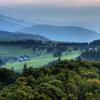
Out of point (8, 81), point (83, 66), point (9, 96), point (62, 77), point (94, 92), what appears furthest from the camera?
point (8, 81)

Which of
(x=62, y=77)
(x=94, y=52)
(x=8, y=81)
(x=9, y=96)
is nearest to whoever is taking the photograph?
(x=9, y=96)

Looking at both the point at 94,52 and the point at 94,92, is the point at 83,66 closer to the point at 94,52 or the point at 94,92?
the point at 94,92

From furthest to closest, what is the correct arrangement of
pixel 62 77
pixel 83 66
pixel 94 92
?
pixel 83 66, pixel 62 77, pixel 94 92

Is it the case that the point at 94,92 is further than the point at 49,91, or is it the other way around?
the point at 94,92

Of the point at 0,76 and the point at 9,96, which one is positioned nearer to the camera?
the point at 9,96

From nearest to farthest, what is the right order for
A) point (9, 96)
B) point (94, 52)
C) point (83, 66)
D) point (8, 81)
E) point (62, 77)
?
point (9, 96), point (62, 77), point (83, 66), point (8, 81), point (94, 52)

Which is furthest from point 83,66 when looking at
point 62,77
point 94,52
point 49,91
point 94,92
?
point 94,52

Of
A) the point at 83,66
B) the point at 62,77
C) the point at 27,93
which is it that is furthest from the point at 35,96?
the point at 83,66

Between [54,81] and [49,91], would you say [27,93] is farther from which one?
[54,81]
